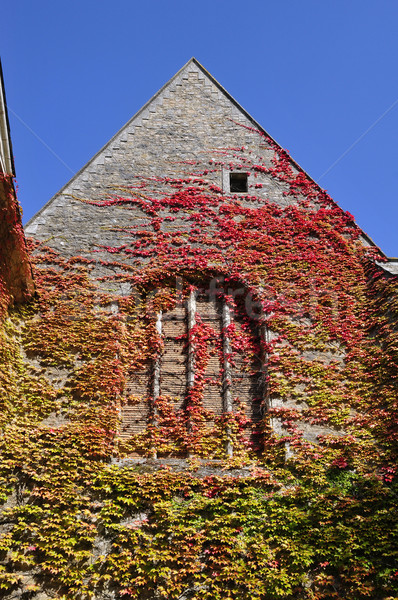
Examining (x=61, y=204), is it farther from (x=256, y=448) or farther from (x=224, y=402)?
(x=256, y=448)

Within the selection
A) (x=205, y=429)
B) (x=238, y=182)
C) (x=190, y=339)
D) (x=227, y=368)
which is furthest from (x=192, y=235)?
(x=205, y=429)

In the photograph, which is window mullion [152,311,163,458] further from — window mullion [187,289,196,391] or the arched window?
window mullion [187,289,196,391]

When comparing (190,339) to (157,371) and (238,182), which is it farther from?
(238,182)

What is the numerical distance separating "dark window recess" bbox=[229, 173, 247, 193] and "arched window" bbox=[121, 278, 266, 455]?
2420 millimetres

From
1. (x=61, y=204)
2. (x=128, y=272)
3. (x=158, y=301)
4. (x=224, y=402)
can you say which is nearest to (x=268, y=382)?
(x=224, y=402)

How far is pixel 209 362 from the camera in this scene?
8203mm

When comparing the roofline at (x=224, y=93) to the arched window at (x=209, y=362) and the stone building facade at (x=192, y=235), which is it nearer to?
the stone building facade at (x=192, y=235)

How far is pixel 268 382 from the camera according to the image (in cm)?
777

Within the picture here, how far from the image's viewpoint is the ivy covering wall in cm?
610

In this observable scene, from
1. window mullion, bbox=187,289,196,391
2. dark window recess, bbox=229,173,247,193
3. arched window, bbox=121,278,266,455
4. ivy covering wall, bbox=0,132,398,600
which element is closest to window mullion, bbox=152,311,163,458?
arched window, bbox=121,278,266,455

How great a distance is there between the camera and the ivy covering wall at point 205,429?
20.0 feet

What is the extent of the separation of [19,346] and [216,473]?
3.49m

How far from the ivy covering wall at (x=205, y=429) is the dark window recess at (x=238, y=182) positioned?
1.77 feet

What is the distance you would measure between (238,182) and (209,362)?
422cm
